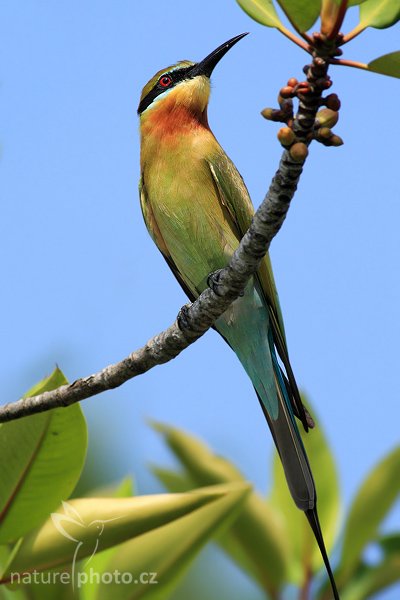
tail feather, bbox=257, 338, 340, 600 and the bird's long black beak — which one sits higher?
the bird's long black beak

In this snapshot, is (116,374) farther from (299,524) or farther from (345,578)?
(345,578)

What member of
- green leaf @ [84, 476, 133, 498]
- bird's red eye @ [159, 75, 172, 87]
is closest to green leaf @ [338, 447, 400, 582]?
green leaf @ [84, 476, 133, 498]

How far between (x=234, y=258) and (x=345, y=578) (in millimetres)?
1178

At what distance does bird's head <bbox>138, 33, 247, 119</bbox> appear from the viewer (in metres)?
4.22

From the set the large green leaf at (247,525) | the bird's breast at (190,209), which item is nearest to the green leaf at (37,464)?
the large green leaf at (247,525)

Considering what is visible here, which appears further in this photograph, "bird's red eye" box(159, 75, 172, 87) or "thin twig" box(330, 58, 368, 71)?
"bird's red eye" box(159, 75, 172, 87)

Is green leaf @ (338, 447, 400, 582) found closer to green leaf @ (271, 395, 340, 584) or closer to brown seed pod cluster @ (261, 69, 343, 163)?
green leaf @ (271, 395, 340, 584)

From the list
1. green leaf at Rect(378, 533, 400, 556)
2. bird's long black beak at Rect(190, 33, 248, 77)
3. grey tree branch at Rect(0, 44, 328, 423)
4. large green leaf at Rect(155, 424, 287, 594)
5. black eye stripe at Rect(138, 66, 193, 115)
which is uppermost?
black eye stripe at Rect(138, 66, 193, 115)

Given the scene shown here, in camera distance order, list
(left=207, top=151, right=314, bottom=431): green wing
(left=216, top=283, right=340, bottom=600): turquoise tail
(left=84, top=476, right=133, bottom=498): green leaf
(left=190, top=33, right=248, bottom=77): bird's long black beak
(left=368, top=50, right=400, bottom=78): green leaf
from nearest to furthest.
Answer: (left=368, top=50, right=400, bottom=78): green leaf → (left=84, top=476, right=133, bottom=498): green leaf → (left=216, top=283, right=340, bottom=600): turquoise tail → (left=207, top=151, right=314, bottom=431): green wing → (left=190, top=33, right=248, bottom=77): bird's long black beak

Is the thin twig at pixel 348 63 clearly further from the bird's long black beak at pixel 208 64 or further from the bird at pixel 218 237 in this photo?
the bird's long black beak at pixel 208 64

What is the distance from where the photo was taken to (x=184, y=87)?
14.2 feet

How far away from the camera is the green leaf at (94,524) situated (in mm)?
2299

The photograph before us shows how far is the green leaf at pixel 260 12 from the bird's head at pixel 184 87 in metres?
2.14

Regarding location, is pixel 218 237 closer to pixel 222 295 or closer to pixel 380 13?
pixel 222 295
